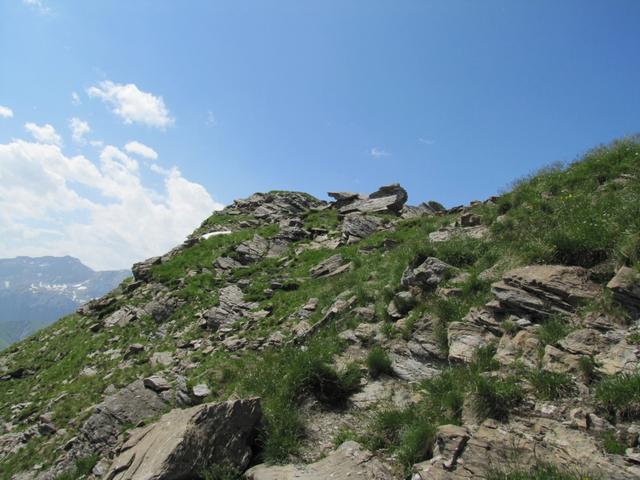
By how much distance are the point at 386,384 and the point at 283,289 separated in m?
14.0

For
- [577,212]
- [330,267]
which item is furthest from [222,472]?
[330,267]

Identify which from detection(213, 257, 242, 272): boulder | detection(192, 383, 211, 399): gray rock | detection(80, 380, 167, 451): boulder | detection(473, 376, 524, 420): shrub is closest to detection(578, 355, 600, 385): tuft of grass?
detection(473, 376, 524, 420): shrub

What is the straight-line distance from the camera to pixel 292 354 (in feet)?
38.3

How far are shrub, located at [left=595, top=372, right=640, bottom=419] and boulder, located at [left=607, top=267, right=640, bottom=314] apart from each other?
207 centimetres

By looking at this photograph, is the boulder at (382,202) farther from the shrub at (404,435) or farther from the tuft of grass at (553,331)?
the shrub at (404,435)

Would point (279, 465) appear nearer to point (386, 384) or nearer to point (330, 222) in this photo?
point (386, 384)

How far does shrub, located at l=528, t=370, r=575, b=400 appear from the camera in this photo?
22.7 feet

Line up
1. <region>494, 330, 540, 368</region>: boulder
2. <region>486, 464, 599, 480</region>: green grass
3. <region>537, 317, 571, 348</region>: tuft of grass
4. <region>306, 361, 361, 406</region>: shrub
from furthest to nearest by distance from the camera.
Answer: <region>306, 361, 361, 406</region>: shrub < <region>537, 317, 571, 348</region>: tuft of grass < <region>494, 330, 540, 368</region>: boulder < <region>486, 464, 599, 480</region>: green grass

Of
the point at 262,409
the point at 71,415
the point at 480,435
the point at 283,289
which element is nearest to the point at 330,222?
the point at 283,289

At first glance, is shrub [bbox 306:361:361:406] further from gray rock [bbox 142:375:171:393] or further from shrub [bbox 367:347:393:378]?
gray rock [bbox 142:375:171:393]

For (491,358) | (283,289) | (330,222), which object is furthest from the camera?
(330,222)

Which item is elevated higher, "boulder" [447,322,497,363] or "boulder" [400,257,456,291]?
"boulder" [400,257,456,291]

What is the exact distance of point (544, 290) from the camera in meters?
9.35

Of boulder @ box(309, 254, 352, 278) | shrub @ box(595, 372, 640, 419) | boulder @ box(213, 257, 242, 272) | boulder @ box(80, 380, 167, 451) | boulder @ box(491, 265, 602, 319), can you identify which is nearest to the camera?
shrub @ box(595, 372, 640, 419)
